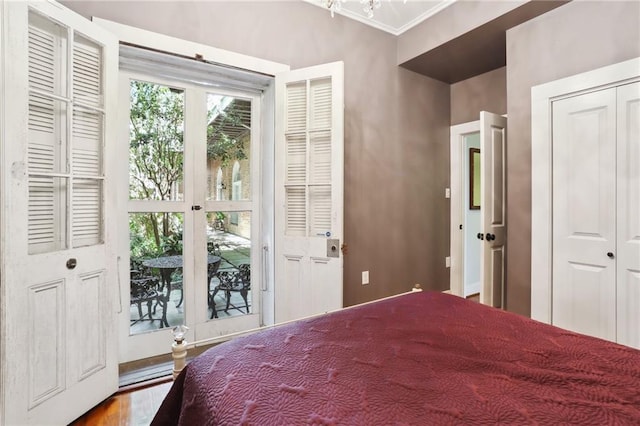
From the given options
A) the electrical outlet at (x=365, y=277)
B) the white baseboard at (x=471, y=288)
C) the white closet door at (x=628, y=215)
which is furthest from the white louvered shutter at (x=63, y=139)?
the white baseboard at (x=471, y=288)

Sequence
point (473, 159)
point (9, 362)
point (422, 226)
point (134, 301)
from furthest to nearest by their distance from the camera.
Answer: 1. point (473, 159)
2. point (422, 226)
3. point (134, 301)
4. point (9, 362)

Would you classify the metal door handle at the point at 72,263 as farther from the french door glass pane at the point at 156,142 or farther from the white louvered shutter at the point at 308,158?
the white louvered shutter at the point at 308,158

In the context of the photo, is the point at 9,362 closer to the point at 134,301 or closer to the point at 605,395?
the point at 134,301

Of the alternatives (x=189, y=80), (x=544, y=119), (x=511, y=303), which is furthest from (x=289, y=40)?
(x=511, y=303)

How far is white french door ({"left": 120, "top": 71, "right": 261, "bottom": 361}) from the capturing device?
2498mm

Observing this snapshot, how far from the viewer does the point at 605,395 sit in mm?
888

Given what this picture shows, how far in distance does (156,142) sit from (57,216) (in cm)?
100

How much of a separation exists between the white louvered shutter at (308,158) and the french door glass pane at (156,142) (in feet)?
2.93

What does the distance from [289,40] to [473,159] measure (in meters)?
2.81

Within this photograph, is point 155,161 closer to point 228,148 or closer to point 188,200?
point 188,200

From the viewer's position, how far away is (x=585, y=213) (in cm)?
235

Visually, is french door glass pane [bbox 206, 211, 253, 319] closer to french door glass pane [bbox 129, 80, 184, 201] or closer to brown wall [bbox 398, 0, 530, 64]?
french door glass pane [bbox 129, 80, 184, 201]

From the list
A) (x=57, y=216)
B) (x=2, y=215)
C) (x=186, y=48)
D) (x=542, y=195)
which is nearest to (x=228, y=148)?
(x=186, y=48)

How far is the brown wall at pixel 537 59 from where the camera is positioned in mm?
2176
